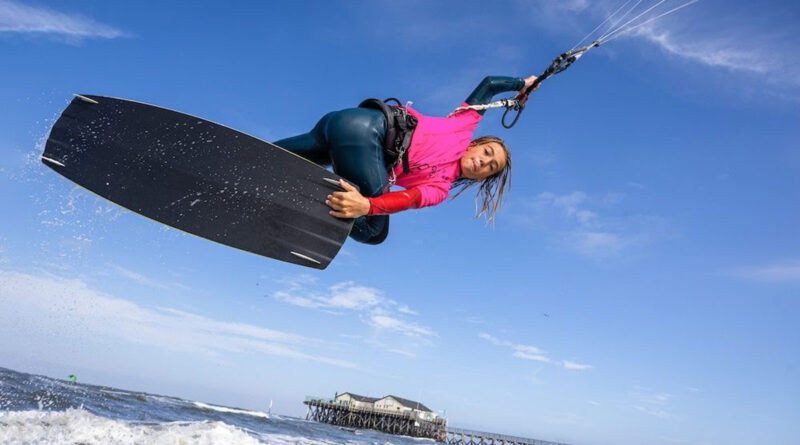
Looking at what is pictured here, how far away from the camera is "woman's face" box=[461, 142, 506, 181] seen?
4859 mm

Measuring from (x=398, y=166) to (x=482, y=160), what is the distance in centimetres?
76

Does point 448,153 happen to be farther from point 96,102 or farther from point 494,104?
point 96,102

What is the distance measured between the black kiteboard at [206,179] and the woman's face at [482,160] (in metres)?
1.12

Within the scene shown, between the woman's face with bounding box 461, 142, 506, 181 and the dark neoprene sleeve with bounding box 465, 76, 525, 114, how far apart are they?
0.37 m

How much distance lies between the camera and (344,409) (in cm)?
6919

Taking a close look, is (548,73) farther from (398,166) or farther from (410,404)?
(410,404)

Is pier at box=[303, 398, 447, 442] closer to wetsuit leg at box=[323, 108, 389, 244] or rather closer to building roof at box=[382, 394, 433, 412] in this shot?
building roof at box=[382, 394, 433, 412]

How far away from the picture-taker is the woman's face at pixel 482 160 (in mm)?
4859

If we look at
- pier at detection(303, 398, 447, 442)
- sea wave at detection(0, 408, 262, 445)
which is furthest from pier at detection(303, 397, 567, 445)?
sea wave at detection(0, 408, 262, 445)

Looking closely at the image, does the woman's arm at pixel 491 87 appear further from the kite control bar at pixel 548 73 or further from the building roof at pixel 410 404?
the building roof at pixel 410 404

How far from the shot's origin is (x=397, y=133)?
4516 millimetres

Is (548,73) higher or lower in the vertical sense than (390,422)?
higher

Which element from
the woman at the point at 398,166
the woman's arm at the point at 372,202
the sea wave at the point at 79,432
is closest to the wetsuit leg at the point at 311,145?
the woman at the point at 398,166

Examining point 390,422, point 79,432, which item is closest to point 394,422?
point 390,422
